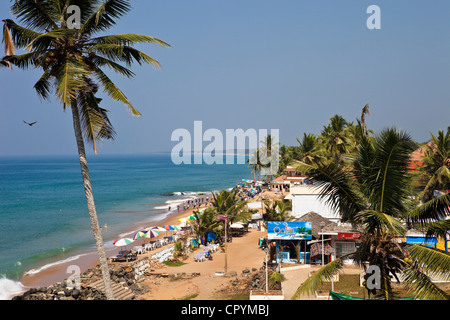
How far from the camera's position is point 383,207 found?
25.6 feet

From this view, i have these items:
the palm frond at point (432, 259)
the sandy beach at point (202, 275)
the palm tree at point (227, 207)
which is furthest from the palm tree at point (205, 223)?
the palm frond at point (432, 259)

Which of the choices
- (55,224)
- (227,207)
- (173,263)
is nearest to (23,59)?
(173,263)

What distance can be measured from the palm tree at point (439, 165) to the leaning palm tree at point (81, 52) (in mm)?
21173

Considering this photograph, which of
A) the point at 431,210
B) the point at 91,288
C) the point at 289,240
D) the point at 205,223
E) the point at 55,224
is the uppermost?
the point at 431,210

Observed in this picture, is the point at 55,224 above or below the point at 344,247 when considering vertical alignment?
below

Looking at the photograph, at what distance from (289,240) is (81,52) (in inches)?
662

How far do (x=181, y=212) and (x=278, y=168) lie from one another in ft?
99.2

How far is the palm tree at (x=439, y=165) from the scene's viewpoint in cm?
2409

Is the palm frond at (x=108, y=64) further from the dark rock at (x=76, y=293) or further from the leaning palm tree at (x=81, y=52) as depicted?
the dark rock at (x=76, y=293)

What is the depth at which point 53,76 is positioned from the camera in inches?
341

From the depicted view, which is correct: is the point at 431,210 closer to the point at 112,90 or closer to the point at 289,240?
the point at 112,90

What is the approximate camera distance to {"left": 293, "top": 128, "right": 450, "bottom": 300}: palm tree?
6973 millimetres

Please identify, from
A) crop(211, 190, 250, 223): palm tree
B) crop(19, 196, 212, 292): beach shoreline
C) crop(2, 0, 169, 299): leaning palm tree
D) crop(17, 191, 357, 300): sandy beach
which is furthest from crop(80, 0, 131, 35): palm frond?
crop(211, 190, 250, 223): palm tree
